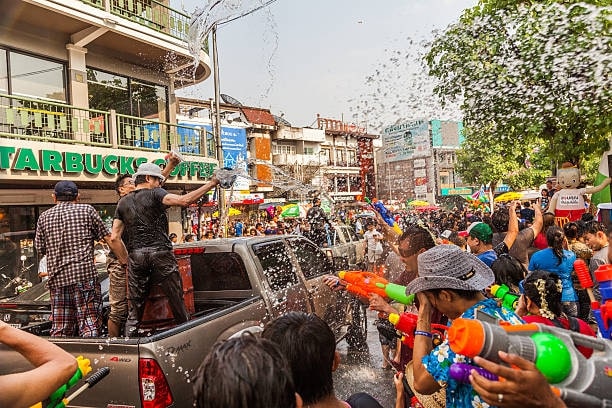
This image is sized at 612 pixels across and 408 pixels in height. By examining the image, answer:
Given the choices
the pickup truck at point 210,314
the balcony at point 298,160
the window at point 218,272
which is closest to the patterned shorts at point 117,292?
the pickup truck at point 210,314

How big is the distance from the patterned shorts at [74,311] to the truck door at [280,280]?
1630 mm

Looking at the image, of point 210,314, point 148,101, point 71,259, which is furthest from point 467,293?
point 148,101

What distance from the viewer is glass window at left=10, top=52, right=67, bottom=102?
1153cm

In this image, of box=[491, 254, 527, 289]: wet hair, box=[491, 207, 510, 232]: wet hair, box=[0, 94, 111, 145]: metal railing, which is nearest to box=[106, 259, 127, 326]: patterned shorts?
box=[491, 254, 527, 289]: wet hair

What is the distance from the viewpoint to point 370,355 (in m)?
6.62

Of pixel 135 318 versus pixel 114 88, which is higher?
pixel 114 88

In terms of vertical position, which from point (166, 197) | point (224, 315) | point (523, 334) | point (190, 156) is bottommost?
point (224, 315)

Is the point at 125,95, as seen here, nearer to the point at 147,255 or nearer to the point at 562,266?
the point at 147,255

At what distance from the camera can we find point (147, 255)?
4430mm

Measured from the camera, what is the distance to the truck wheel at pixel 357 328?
653 centimetres

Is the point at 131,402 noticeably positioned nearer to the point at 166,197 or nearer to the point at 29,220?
the point at 166,197

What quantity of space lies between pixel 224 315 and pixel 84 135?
33.7ft

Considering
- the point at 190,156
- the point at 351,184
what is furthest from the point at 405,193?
the point at 190,156

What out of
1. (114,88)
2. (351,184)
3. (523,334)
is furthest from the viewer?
(351,184)
